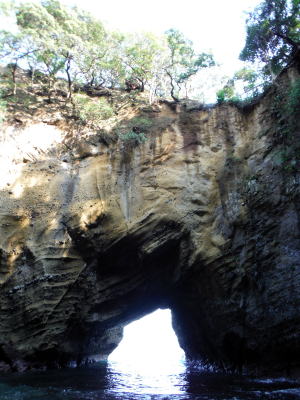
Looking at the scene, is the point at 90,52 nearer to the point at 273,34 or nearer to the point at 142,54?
the point at 142,54

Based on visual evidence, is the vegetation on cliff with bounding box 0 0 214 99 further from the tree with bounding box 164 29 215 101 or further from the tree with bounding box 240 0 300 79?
the tree with bounding box 240 0 300 79

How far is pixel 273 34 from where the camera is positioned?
14.3 meters

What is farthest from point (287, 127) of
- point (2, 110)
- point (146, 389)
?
point (2, 110)

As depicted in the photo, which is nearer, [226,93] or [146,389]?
[146,389]

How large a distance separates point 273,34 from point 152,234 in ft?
32.6

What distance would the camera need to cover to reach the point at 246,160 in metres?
13.5

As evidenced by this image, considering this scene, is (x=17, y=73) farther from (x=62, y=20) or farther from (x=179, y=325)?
(x=179, y=325)

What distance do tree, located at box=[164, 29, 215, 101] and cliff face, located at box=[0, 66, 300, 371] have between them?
3730mm

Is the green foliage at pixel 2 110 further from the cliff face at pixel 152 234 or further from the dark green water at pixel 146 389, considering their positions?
the dark green water at pixel 146 389

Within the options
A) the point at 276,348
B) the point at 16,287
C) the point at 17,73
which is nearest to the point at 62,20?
the point at 17,73

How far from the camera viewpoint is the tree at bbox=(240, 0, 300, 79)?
13.7 meters

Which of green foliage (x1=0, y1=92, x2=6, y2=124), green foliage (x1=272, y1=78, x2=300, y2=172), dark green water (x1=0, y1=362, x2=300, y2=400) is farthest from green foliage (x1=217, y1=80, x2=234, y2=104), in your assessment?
dark green water (x1=0, y1=362, x2=300, y2=400)

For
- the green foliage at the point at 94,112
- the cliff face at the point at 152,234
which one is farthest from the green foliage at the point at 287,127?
the green foliage at the point at 94,112

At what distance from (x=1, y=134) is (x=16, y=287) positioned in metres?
6.60
